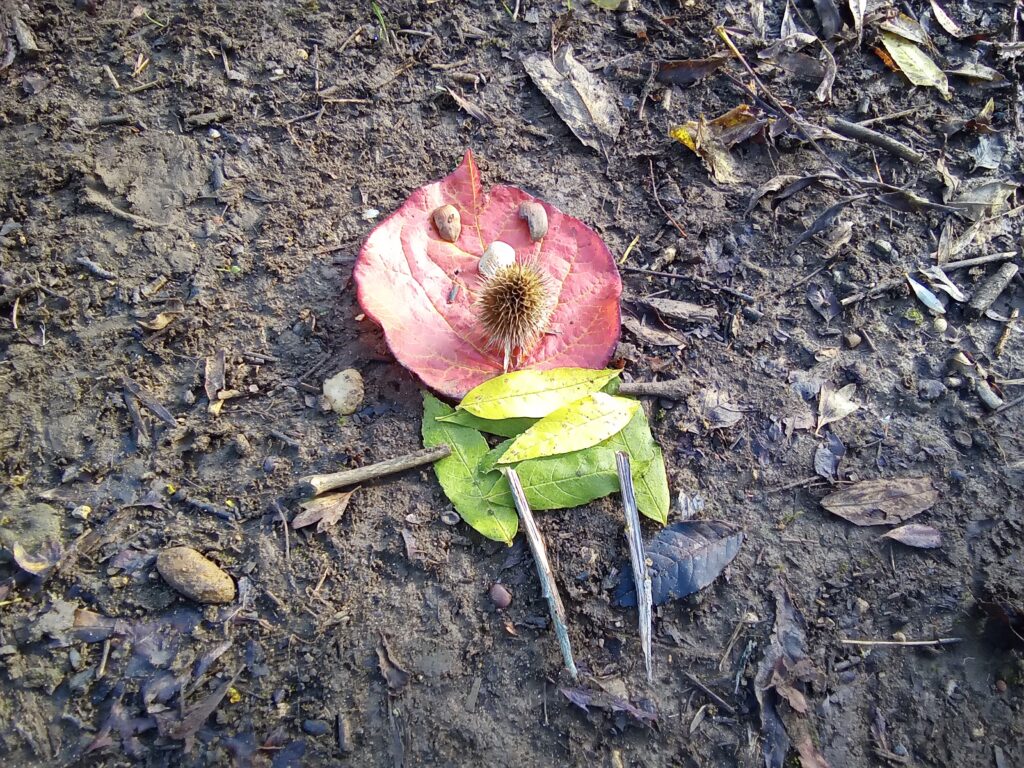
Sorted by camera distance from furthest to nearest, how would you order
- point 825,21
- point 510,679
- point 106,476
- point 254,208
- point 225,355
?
point 825,21
point 254,208
point 225,355
point 106,476
point 510,679

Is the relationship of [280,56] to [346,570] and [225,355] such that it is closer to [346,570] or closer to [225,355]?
[225,355]

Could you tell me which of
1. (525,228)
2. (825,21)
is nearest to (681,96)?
(825,21)

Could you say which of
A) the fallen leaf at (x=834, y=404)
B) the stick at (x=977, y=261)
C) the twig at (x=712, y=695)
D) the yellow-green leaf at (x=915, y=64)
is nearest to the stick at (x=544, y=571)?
the twig at (x=712, y=695)

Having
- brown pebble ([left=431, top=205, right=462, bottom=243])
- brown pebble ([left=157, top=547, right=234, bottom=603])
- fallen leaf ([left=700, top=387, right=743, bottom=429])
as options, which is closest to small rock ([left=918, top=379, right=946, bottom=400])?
fallen leaf ([left=700, top=387, right=743, bottom=429])

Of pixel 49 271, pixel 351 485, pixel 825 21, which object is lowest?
pixel 351 485

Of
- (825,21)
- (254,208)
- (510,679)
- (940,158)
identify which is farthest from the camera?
(825,21)

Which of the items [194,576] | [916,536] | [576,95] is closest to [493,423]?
[194,576]

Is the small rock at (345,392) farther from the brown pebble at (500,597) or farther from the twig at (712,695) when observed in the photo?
the twig at (712,695)
